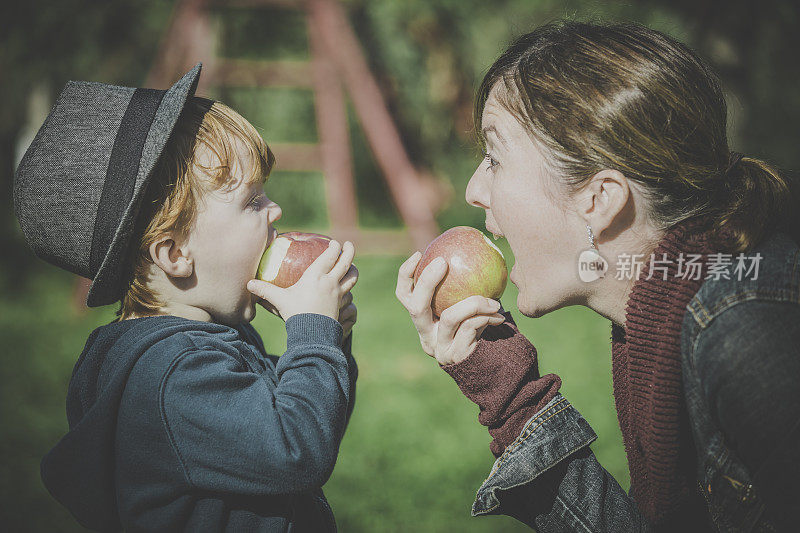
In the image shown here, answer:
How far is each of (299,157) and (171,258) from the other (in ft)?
16.8

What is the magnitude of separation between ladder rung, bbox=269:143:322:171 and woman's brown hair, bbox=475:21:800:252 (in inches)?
197

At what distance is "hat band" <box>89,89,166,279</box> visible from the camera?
146 cm

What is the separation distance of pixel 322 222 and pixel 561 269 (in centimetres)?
696

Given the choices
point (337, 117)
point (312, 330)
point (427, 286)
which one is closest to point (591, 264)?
point (427, 286)

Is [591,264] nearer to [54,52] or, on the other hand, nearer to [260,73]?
[260,73]

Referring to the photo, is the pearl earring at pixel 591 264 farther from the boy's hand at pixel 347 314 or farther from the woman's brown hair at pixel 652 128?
the boy's hand at pixel 347 314

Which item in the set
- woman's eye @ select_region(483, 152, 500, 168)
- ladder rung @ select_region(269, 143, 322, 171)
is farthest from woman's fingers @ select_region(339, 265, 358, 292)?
ladder rung @ select_region(269, 143, 322, 171)

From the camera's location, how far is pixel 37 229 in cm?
152

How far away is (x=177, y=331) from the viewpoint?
1470 millimetres

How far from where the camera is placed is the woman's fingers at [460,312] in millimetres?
1747

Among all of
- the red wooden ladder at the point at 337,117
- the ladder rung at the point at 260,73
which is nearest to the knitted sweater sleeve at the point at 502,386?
the red wooden ladder at the point at 337,117

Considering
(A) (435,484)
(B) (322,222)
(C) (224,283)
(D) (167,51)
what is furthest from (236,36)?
(C) (224,283)

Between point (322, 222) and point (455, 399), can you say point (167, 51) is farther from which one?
point (455, 399)

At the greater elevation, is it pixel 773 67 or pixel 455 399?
pixel 773 67
